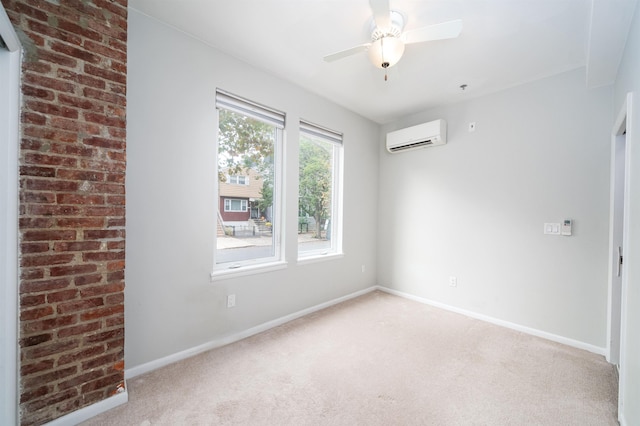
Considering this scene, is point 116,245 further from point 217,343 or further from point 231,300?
point 217,343

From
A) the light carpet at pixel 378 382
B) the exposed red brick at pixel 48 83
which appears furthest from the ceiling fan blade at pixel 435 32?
the light carpet at pixel 378 382

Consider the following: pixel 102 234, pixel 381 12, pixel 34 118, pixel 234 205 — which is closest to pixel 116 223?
pixel 102 234

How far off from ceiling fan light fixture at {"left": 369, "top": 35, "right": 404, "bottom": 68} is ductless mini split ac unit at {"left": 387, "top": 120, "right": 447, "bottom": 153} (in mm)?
1742

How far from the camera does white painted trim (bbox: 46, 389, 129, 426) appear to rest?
148 centimetres

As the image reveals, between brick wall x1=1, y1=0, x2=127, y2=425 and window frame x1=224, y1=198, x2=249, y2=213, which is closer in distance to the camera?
brick wall x1=1, y1=0, x2=127, y2=425

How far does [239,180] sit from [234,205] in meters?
0.26

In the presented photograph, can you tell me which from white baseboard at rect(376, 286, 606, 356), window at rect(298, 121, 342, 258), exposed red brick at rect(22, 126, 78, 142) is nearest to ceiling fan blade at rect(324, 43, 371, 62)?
window at rect(298, 121, 342, 258)

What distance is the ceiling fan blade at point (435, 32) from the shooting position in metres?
1.59

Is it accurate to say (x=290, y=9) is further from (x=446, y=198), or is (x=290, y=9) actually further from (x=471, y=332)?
(x=471, y=332)

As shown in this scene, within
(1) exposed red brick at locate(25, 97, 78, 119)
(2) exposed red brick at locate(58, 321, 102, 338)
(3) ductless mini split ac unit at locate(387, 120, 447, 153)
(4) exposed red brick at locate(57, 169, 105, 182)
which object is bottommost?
(2) exposed red brick at locate(58, 321, 102, 338)

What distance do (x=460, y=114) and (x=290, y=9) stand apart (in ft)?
7.98

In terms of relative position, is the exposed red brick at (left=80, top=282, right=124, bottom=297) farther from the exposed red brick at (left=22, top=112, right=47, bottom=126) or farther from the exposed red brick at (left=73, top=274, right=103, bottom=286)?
the exposed red brick at (left=22, top=112, right=47, bottom=126)

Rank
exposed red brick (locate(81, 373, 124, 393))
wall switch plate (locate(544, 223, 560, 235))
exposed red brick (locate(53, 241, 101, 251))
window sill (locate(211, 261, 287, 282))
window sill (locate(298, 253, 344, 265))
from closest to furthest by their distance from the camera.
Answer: exposed red brick (locate(53, 241, 101, 251)) < exposed red brick (locate(81, 373, 124, 393)) < window sill (locate(211, 261, 287, 282)) < wall switch plate (locate(544, 223, 560, 235)) < window sill (locate(298, 253, 344, 265))

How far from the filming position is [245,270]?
2.57 meters
